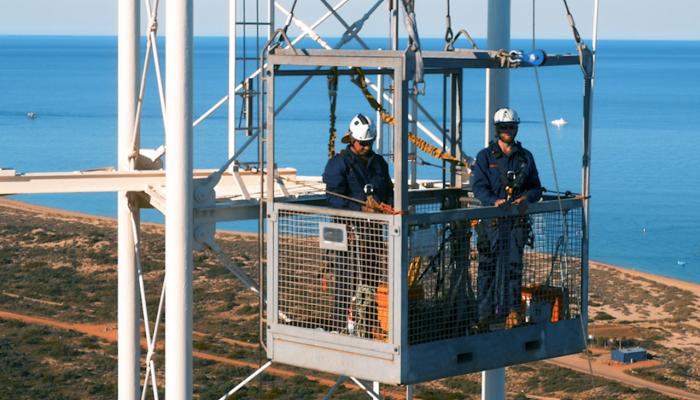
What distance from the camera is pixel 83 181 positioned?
16641 mm

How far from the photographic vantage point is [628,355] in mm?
49844

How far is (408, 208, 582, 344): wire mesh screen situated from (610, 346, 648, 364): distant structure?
113ft

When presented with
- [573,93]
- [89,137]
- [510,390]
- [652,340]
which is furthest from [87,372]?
[573,93]

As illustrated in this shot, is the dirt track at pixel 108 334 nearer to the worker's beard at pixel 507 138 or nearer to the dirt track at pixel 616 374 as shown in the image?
the dirt track at pixel 616 374

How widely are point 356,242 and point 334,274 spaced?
40cm

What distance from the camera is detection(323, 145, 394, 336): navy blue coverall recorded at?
14281 millimetres

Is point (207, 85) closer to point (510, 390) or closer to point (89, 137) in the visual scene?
point (89, 137)

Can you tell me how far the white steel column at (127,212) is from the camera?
17.2m

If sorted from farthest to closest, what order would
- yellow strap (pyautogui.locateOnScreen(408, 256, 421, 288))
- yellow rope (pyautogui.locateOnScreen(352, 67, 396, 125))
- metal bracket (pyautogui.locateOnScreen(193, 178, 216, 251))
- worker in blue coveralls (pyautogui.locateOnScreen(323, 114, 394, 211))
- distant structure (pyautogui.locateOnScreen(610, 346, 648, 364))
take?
1. distant structure (pyautogui.locateOnScreen(610, 346, 648, 364))
2. metal bracket (pyautogui.locateOnScreen(193, 178, 216, 251))
3. yellow rope (pyautogui.locateOnScreen(352, 67, 396, 125))
4. worker in blue coveralls (pyautogui.locateOnScreen(323, 114, 394, 211))
5. yellow strap (pyautogui.locateOnScreen(408, 256, 421, 288))

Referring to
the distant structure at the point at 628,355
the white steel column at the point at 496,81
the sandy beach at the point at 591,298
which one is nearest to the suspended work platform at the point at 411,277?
the white steel column at the point at 496,81

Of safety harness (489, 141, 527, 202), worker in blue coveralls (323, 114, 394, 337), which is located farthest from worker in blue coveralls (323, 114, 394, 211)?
safety harness (489, 141, 527, 202)

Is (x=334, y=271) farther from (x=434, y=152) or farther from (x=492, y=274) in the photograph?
(x=434, y=152)

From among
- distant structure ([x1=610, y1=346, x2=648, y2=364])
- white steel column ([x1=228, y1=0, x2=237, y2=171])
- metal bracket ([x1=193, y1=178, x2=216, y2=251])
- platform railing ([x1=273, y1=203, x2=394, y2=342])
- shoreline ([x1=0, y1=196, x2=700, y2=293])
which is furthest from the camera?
shoreline ([x1=0, y1=196, x2=700, y2=293])

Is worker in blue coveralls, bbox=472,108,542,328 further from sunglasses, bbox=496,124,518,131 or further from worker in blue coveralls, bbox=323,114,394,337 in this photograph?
worker in blue coveralls, bbox=323,114,394,337
